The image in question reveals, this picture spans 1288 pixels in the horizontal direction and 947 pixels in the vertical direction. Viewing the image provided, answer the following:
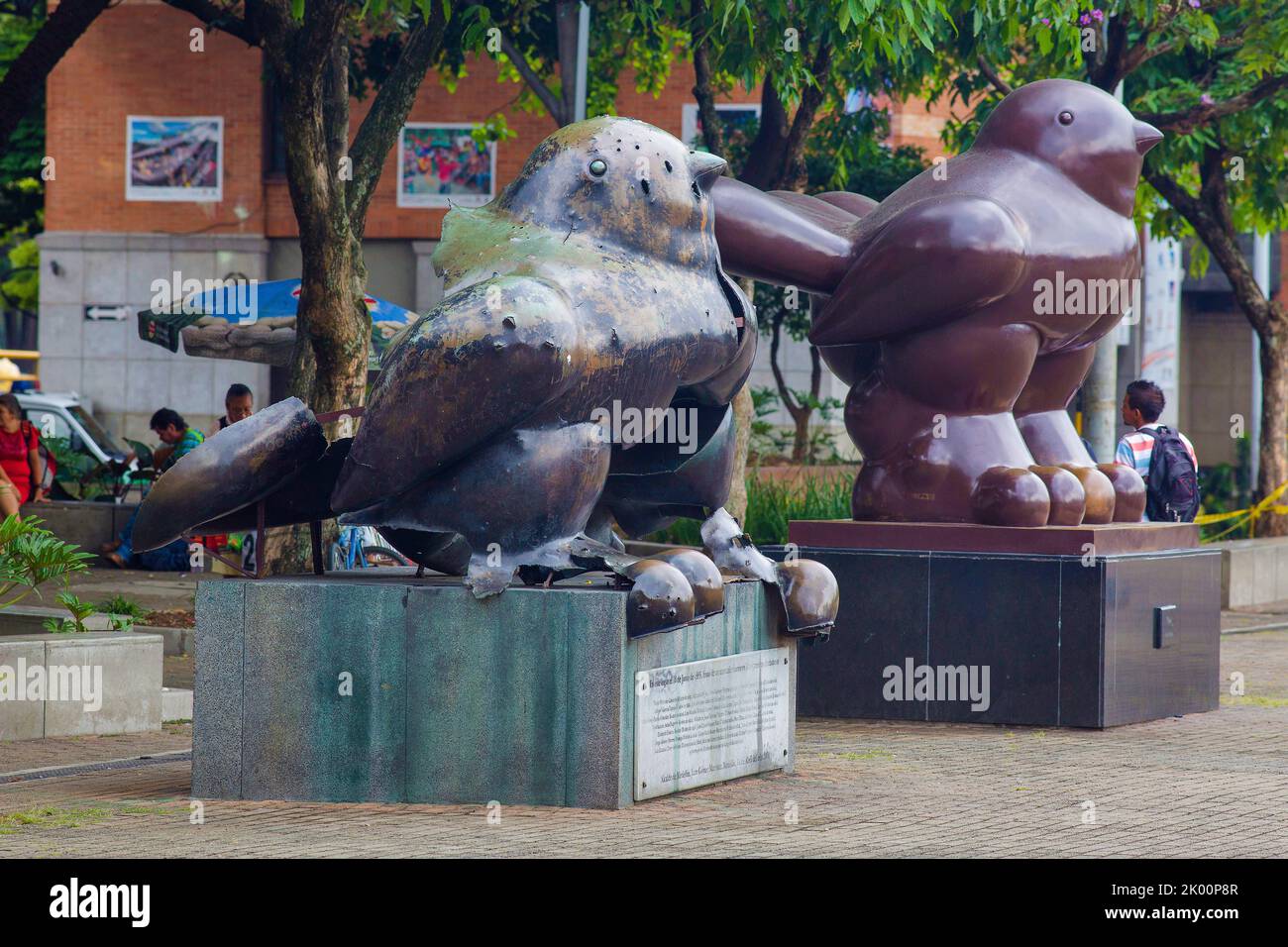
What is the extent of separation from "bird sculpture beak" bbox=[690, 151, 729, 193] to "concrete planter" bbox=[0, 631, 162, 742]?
363 cm

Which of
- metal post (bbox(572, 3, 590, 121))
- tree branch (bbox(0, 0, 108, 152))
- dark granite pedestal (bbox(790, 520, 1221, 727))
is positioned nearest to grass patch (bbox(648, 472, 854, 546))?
metal post (bbox(572, 3, 590, 121))

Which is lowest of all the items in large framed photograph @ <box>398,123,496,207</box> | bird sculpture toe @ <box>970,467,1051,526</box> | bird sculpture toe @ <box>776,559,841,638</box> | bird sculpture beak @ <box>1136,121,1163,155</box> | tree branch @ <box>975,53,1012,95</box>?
bird sculpture toe @ <box>776,559,841,638</box>

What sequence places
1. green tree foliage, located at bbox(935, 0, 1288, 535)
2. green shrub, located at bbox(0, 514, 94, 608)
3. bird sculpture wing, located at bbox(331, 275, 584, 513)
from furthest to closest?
green tree foliage, located at bbox(935, 0, 1288, 535) → green shrub, located at bbox(0, 514, 94, 608) → bird sculpture wing, located at bbox(331, 275, 584, 513)

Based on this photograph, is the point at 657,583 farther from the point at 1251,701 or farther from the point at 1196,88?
the point at 1196,88

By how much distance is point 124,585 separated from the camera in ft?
51.1

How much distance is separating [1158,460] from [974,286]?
418 cm

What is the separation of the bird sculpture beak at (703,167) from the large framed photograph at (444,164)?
22354mm

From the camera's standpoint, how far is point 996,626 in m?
9.74

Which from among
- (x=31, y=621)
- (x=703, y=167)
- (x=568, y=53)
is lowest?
(x=31, y=621)

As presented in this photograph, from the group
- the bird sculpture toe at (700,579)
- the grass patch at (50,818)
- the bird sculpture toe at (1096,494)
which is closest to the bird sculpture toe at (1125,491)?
the bird sculpture toe at (1096,494)

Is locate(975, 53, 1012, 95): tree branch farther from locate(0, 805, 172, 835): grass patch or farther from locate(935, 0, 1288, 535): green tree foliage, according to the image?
locate(0, 805, 172, 835): grass patch

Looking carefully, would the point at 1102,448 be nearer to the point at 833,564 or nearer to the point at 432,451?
the point at 833,564

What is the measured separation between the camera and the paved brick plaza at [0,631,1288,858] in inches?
253

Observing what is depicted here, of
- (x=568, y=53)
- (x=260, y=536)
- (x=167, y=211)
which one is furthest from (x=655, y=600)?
(x=167, y=211)
